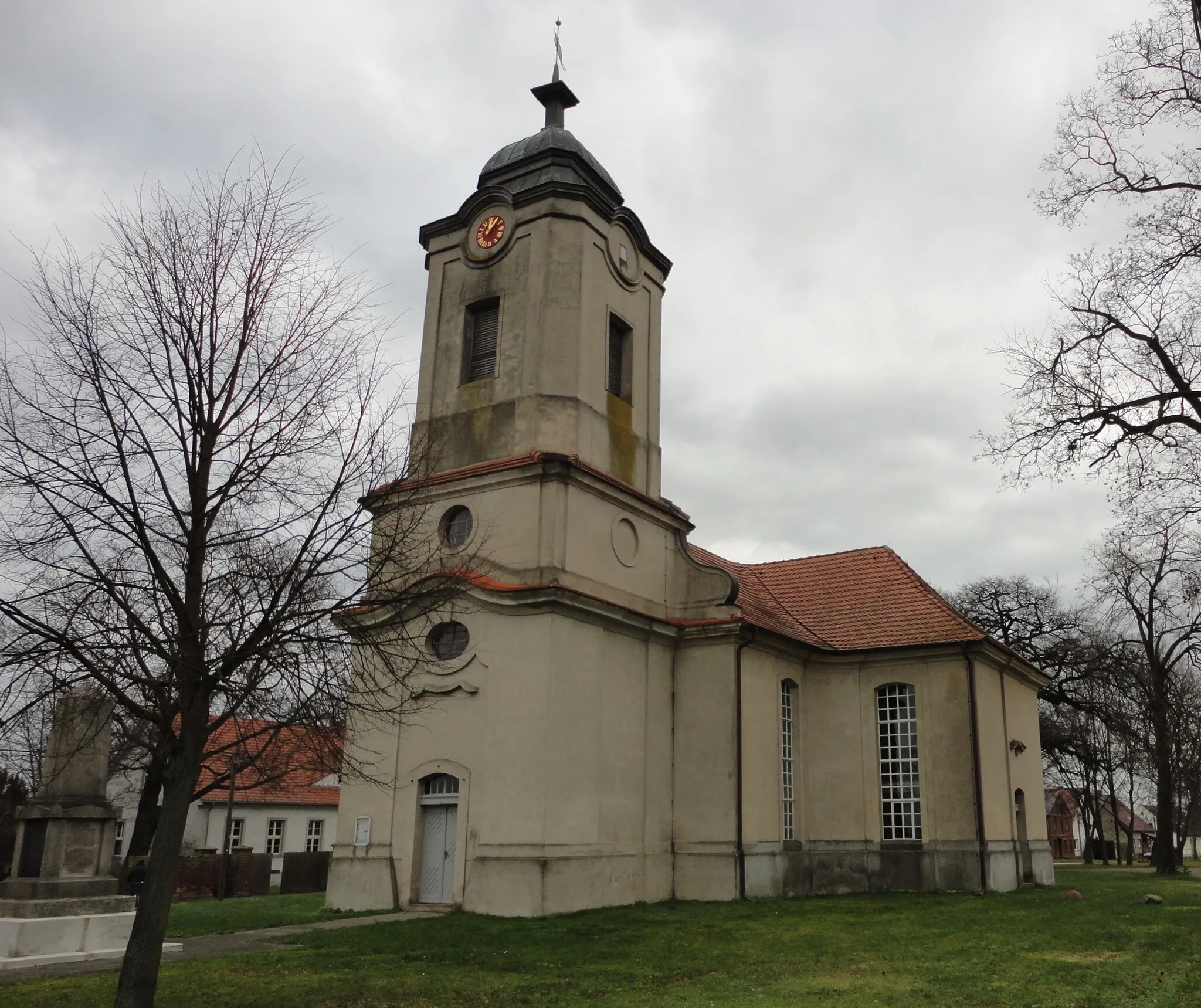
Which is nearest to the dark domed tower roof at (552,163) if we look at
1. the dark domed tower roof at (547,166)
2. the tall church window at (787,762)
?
the dark domed tower roof at (547,166)

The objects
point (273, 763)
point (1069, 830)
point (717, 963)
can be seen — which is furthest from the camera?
point (1069, 830)

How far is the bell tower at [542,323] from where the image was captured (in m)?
21.7

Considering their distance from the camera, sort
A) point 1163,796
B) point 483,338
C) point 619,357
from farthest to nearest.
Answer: point 1163,796 < point 619,357 < point 483,338

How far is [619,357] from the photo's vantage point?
78.9 ft

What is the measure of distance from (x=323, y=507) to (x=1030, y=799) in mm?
23666

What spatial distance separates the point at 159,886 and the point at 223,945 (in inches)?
246

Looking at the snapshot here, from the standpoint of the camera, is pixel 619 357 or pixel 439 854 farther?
pixel 619 357

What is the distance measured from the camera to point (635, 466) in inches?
921

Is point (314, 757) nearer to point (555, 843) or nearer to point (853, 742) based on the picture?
point (555, 843)

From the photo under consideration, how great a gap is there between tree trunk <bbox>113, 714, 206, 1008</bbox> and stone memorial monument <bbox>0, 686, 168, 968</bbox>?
360 cm

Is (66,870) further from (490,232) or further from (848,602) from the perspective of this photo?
(848,602)

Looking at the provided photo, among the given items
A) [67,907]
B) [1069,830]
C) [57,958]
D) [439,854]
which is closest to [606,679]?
[439,854]

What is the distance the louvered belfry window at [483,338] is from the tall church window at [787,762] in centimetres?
1019

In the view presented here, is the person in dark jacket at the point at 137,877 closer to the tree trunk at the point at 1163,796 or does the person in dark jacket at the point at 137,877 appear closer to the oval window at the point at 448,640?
the oval window at the point at 448,640
